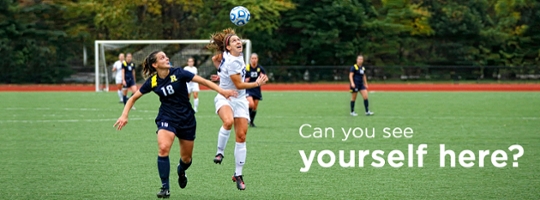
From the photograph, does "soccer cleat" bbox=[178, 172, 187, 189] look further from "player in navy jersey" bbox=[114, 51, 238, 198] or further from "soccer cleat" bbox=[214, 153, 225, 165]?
"soccer cleat" bbox=[214, 153, 225, 165]

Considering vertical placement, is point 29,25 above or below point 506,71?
above

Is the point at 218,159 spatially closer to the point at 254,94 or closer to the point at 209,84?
the point at 209,84

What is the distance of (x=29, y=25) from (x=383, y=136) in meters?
37.0

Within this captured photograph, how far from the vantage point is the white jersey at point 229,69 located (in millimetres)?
9609

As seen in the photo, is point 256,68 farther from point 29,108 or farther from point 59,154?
point 29,108

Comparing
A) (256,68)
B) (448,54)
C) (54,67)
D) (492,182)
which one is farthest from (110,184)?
(448,54)

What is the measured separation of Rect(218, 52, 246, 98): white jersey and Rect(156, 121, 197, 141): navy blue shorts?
1341mm

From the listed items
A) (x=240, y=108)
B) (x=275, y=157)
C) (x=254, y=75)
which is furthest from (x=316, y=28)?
(x=240, y=108)

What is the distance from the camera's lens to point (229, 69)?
9.66 meters

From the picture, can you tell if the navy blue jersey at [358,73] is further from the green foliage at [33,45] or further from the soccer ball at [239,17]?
the green foliage at [33,45]

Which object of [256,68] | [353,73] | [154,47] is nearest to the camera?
[256,68]

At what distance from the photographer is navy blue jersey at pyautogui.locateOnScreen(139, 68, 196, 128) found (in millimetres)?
8352

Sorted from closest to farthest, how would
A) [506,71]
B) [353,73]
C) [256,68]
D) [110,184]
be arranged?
[110,184] → [256,68] → [353,73] → [506,71]

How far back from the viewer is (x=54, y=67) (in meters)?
44.7
